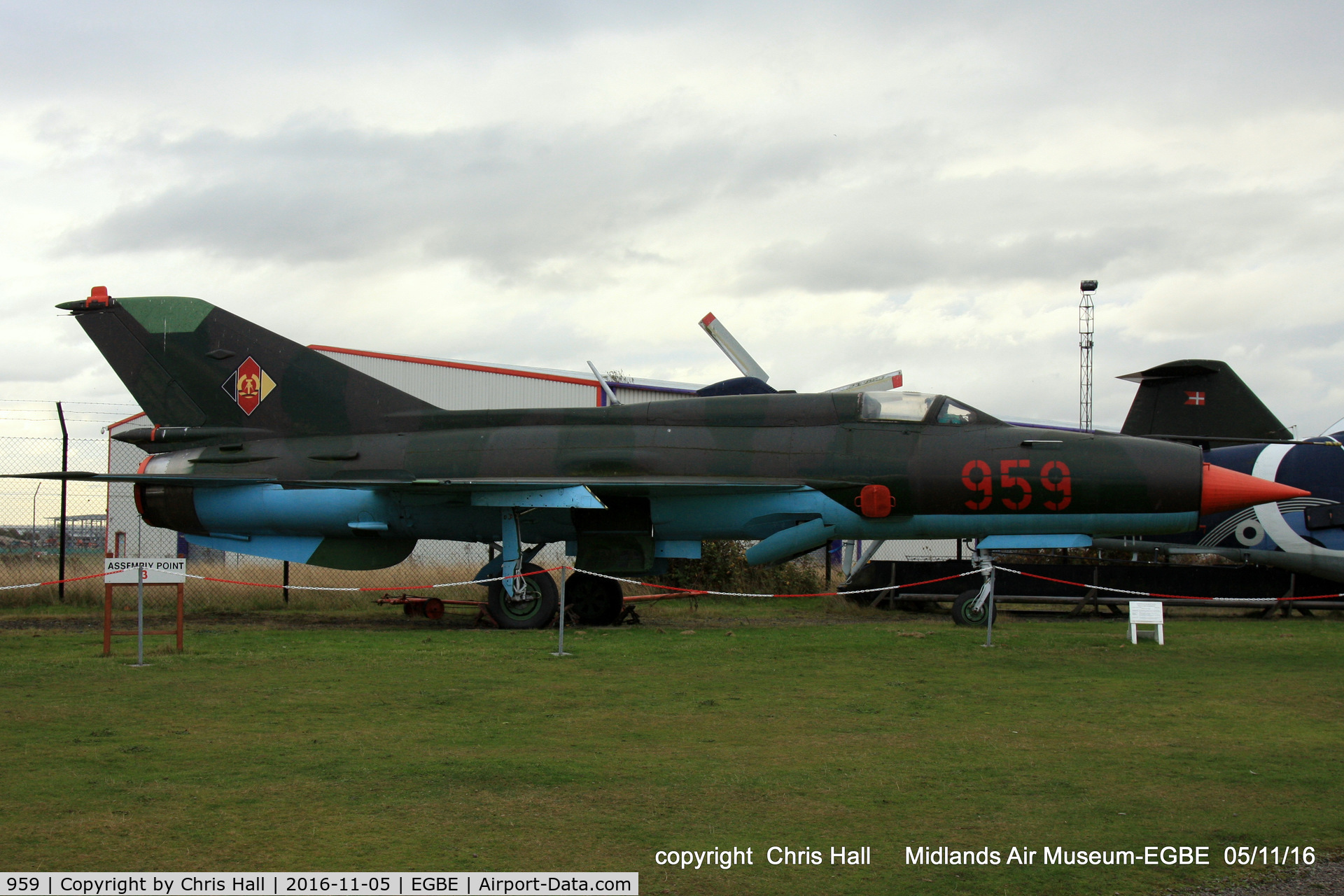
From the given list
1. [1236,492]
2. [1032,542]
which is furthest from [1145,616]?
[1236,492]

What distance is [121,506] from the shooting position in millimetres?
25906

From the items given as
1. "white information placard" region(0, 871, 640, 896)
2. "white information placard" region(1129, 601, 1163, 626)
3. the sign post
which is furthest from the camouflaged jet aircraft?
"white information placard" region(0, 871, 640, 896)

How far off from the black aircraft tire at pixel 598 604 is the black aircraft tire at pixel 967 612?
422 cm

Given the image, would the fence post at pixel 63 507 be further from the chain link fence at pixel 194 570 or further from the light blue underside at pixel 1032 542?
the light blue underside at pixel 1032 542

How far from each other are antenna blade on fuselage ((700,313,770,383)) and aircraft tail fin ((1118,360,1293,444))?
21.0ft

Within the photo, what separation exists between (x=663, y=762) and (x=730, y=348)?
1170cm

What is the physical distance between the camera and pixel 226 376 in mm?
14000

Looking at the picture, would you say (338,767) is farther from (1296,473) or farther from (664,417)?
(1296,473)

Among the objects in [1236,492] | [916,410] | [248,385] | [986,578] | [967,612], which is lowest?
[967,612]

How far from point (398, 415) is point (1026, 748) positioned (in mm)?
9847

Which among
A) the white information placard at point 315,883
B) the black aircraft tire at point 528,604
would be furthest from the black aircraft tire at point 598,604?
the white information placard at point 315,883

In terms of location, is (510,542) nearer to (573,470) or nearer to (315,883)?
(573,470)

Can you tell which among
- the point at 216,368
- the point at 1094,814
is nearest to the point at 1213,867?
the point at 1094,814

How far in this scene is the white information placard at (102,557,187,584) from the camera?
31.3 ft
